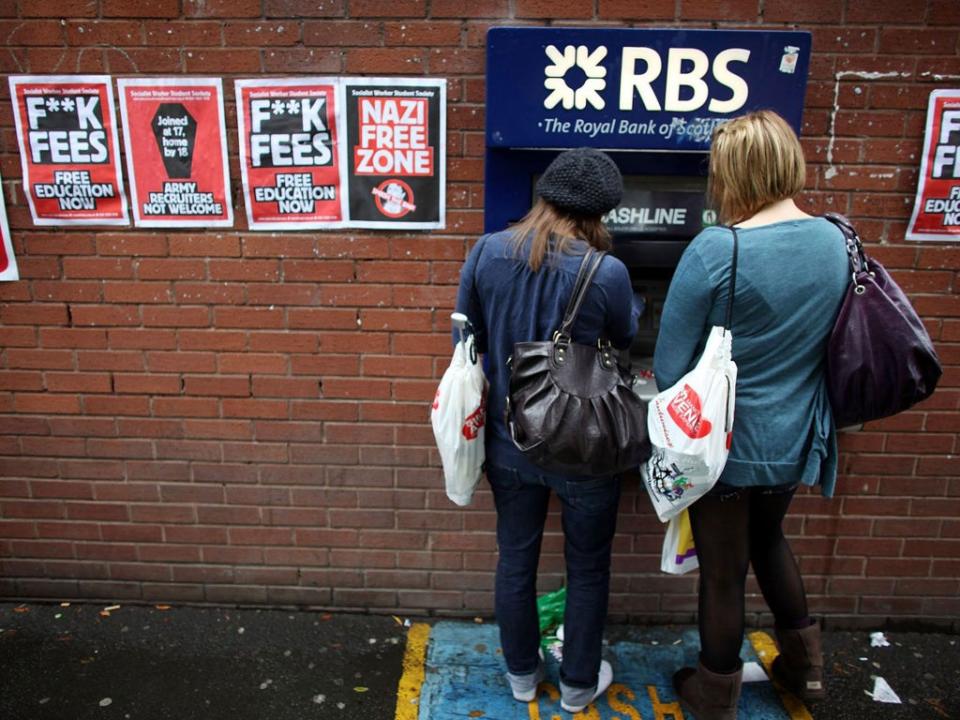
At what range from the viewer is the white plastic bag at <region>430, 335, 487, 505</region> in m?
2.22

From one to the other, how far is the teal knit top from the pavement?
1.07 metres

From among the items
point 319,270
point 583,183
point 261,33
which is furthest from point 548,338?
point 261,33

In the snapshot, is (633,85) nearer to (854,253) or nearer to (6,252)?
(854,253)

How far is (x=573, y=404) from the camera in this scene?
203 centimetres

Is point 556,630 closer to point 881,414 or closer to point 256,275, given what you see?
point 881,414

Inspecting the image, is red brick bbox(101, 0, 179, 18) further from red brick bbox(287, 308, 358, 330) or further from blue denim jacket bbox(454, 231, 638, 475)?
blue denim jacket bbox(454, 231, 638, 475)

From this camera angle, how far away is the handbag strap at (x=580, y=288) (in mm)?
2018

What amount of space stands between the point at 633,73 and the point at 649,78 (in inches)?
2.2

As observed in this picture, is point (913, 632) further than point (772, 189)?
Yes

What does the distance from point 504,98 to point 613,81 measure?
360 millimetres

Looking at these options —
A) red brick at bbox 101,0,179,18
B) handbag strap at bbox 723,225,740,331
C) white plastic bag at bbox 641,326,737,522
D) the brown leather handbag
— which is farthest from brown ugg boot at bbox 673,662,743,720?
red brick at bbox 101,0,179,18

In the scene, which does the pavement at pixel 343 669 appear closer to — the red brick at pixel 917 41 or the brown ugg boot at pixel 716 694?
the brown ugg boot at pixel 716 694

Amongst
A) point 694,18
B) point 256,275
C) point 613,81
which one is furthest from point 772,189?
point 256,275

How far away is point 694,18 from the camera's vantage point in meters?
2.49
